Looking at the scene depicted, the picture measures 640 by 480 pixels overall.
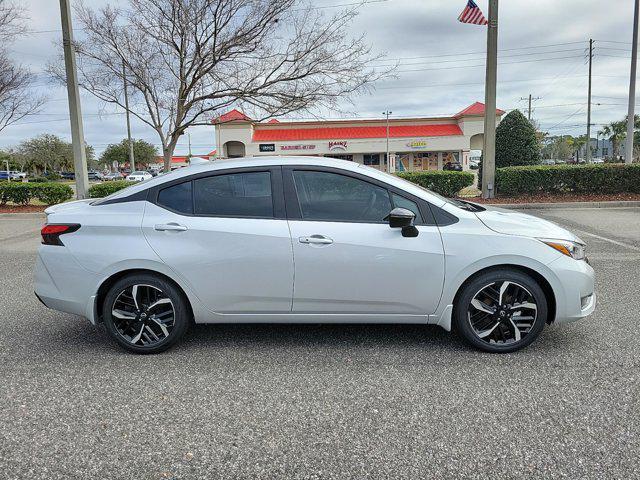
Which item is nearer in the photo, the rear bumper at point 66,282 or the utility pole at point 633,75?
the rear bumper at point 66,282

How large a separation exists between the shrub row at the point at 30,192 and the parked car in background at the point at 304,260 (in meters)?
13.7

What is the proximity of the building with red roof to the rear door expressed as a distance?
1662 inches

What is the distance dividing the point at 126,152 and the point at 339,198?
92917 mm

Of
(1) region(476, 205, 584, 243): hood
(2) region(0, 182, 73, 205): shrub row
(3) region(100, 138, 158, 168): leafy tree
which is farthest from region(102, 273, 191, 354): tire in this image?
(3) region(100, 138, 158, 168): leafy tree

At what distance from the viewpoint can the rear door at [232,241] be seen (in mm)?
3705

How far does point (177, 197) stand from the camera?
12.8ft

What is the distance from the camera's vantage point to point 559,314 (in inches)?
147

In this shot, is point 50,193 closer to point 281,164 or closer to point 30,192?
point 30,192

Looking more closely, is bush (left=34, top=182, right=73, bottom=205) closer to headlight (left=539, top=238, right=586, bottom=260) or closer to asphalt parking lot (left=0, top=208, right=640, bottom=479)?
asphalt parking lot (left=0, top=208, right=640, bottom=479)

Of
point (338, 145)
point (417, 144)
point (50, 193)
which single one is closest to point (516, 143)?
point (50, 193)

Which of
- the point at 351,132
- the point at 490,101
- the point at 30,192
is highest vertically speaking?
the point at 351,132

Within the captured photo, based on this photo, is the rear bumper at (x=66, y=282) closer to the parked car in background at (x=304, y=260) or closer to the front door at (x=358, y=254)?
the parked car in background at (x=304, y=260)

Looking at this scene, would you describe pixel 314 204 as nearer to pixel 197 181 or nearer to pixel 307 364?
pixel 197 181

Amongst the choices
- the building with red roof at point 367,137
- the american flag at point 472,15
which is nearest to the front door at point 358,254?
the american flag at point 472,15
